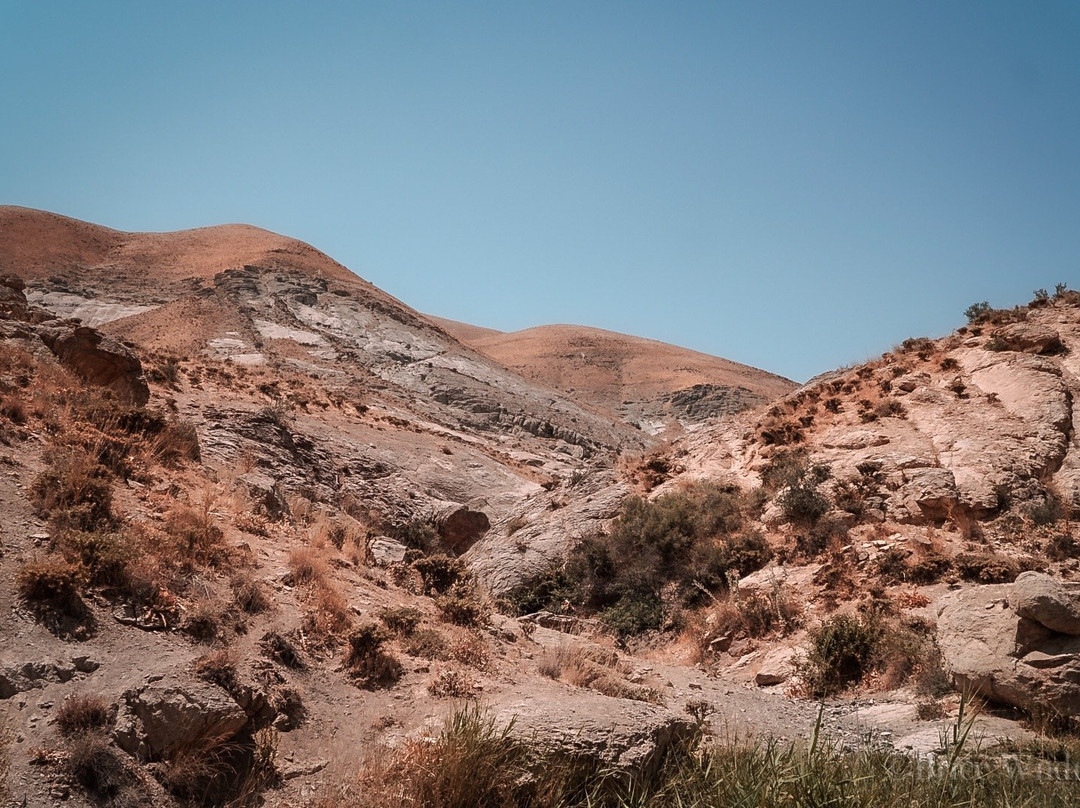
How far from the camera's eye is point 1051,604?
6.66 metres

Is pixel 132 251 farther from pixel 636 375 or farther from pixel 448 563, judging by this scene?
pixel 448 563

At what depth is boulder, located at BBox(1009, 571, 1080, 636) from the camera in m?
6.64

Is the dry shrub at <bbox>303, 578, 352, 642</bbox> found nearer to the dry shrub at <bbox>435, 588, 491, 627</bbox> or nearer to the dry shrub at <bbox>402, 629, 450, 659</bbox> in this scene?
the dry shrub at <bbox>402, 629, 450, 659</bbox>

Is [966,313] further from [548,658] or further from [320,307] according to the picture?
[320,307]

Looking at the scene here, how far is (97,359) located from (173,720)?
9744mm

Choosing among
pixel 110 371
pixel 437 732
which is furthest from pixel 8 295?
pixel 437 732

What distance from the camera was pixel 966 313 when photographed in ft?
62.6

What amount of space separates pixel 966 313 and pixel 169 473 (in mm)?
19590

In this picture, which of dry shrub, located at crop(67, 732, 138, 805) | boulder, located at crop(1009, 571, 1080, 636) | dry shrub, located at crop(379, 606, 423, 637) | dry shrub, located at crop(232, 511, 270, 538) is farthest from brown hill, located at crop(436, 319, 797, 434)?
dry shrub, located at crop(67, 732, 138, 805)

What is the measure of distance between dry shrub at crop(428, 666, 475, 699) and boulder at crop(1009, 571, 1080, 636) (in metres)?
5.48

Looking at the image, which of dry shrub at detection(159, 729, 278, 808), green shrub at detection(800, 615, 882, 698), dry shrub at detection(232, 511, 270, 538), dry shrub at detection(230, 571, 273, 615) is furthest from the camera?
green shrub at detection(800, 615, 882, 698)

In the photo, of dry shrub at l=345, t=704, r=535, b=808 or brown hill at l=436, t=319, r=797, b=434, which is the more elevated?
brown hill at l=436, t=319, r=797, b=434

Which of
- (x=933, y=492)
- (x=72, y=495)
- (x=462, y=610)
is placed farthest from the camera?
(x=933, y=492)

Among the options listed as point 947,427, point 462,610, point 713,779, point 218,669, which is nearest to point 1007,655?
point 713,779
